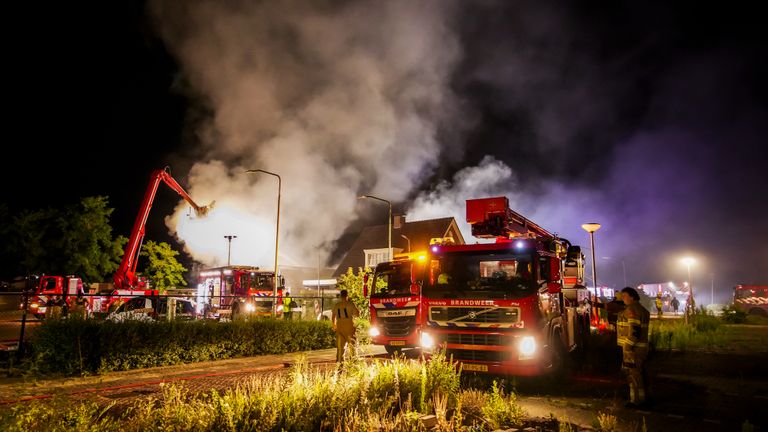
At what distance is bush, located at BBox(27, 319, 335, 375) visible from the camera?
10648mm

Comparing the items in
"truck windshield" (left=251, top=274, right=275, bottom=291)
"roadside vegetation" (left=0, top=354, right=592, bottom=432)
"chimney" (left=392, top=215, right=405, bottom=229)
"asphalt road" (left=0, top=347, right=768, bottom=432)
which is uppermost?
"chimney" (left=392, top=215, right=405, bottom=229)

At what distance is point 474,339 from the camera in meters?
9.06

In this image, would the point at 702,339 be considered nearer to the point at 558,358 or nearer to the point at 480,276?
the point at 558,358

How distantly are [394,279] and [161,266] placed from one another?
39.5 metres

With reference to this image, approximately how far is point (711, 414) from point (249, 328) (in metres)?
11.7

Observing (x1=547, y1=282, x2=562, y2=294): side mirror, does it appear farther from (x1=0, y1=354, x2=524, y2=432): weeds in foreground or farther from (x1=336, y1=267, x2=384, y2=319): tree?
(x1=336, y1=267, x2=384, y2=319): tree

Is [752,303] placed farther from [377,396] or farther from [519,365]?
[377,396]

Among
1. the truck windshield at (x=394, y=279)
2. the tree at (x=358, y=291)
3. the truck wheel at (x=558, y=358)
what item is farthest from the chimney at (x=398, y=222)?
the truck wheel at (x=558, y=358)

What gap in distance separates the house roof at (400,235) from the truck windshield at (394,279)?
3072 centimetres

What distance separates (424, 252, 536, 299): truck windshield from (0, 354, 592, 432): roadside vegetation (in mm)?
2302

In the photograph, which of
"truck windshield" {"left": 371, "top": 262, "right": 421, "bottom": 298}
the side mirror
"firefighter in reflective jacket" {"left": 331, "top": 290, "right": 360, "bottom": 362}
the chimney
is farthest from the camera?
the chimney

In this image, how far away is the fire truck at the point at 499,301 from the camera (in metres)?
8.66

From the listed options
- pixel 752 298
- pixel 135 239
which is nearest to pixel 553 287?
pixel 135 239

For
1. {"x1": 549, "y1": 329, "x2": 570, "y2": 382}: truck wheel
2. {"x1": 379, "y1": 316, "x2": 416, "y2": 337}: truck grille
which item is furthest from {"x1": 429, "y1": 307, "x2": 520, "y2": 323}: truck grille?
{"x1": 379, "y1": 316, "x2": 416, "y2": 337}: truck grille
